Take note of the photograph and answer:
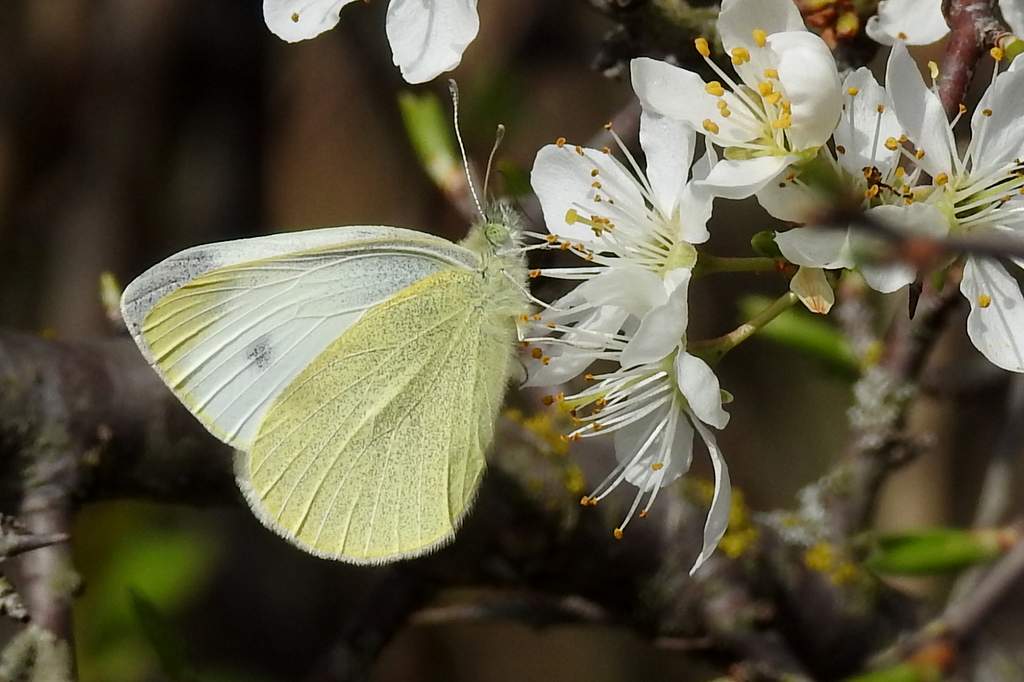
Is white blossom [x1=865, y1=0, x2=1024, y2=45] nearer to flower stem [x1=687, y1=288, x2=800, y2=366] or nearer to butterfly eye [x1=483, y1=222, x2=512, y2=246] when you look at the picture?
flower stem [x1=687, y1=288, x2=800, y2=366]

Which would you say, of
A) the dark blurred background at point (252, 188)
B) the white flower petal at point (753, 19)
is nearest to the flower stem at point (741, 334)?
the white flower petal at point (753, 19)

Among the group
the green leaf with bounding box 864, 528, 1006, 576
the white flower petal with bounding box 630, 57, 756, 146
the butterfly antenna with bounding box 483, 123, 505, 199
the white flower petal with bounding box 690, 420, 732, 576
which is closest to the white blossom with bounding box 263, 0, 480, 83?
the butterfly antenna with bounding box 483, 123, 505, 199

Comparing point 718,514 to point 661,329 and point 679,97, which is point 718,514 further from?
point 679,97

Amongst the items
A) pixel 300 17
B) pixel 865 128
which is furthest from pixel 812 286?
pixel 300 17

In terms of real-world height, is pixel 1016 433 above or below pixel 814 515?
below

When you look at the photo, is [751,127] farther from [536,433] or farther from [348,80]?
[348,80]

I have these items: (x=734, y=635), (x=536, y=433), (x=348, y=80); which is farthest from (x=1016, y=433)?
(x=348, y=80)
